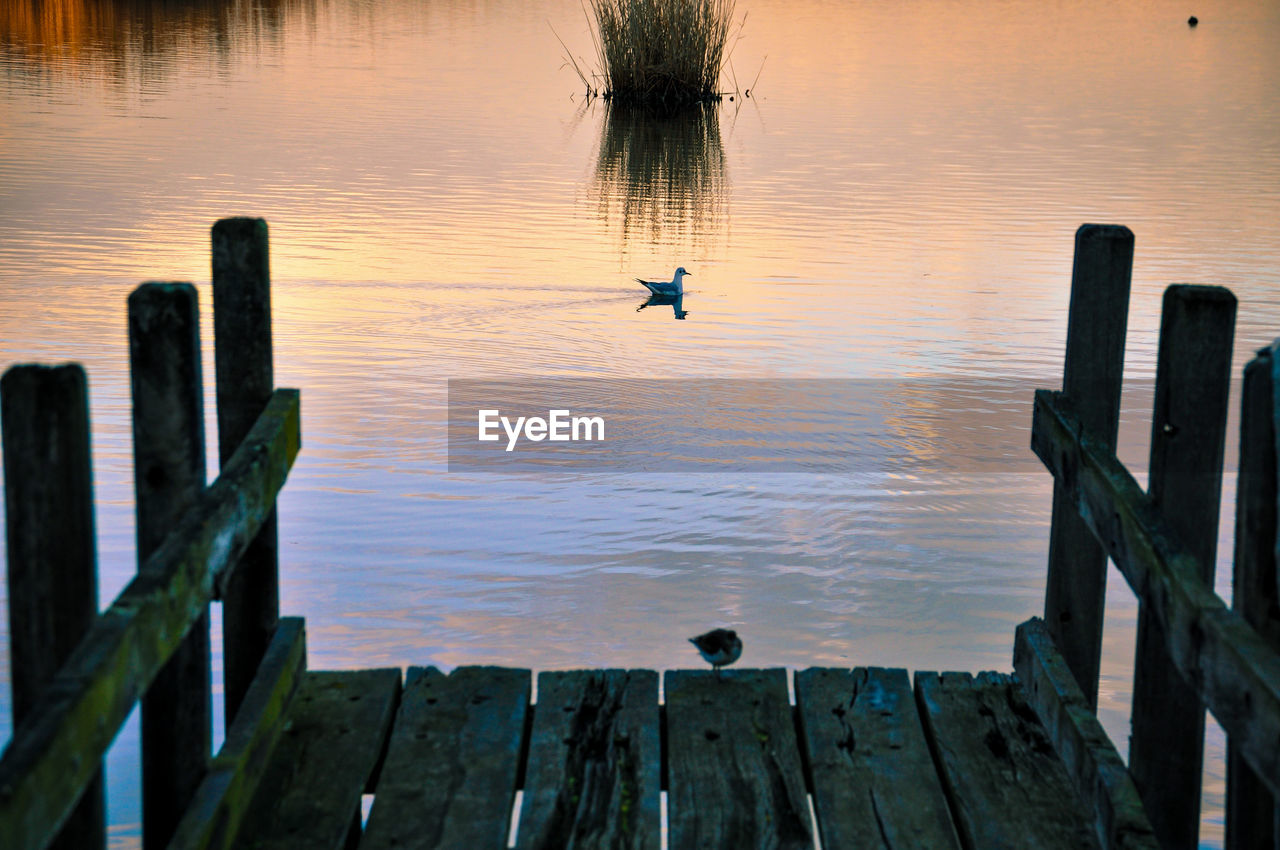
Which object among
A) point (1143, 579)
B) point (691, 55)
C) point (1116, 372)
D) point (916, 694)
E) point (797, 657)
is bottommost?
point (797, 657)

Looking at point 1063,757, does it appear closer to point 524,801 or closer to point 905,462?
point 524,801

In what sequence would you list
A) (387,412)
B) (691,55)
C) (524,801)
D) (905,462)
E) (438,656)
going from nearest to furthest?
(524,801)
(438,656)
(905,462)
(387,412)
(691,55)

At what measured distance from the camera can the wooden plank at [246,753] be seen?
9.05 ft

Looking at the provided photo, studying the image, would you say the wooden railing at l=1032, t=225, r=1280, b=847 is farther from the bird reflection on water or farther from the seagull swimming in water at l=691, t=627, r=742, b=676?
the bird reflection on water

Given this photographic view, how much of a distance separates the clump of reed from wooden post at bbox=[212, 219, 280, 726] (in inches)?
709

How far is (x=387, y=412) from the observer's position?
762 centimetres

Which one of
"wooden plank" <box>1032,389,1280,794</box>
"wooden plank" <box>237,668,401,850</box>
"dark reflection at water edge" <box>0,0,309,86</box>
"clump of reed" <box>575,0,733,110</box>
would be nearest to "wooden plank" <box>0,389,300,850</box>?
"wooden plank" <box>237,668,401,850</box>

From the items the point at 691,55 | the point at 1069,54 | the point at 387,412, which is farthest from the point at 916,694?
the point at 1069,54

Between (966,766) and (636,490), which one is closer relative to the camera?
(966,766)

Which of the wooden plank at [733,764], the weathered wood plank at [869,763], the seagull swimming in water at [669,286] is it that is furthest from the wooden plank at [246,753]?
the seagull swimming in water at [669,286]

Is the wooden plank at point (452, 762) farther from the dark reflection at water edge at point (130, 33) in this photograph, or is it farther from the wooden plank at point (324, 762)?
the dark reflection at water edge at point (130, 33)

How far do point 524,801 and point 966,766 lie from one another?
3.45ft

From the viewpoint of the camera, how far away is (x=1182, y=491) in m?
2.95

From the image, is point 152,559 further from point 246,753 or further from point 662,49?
point 662,49
